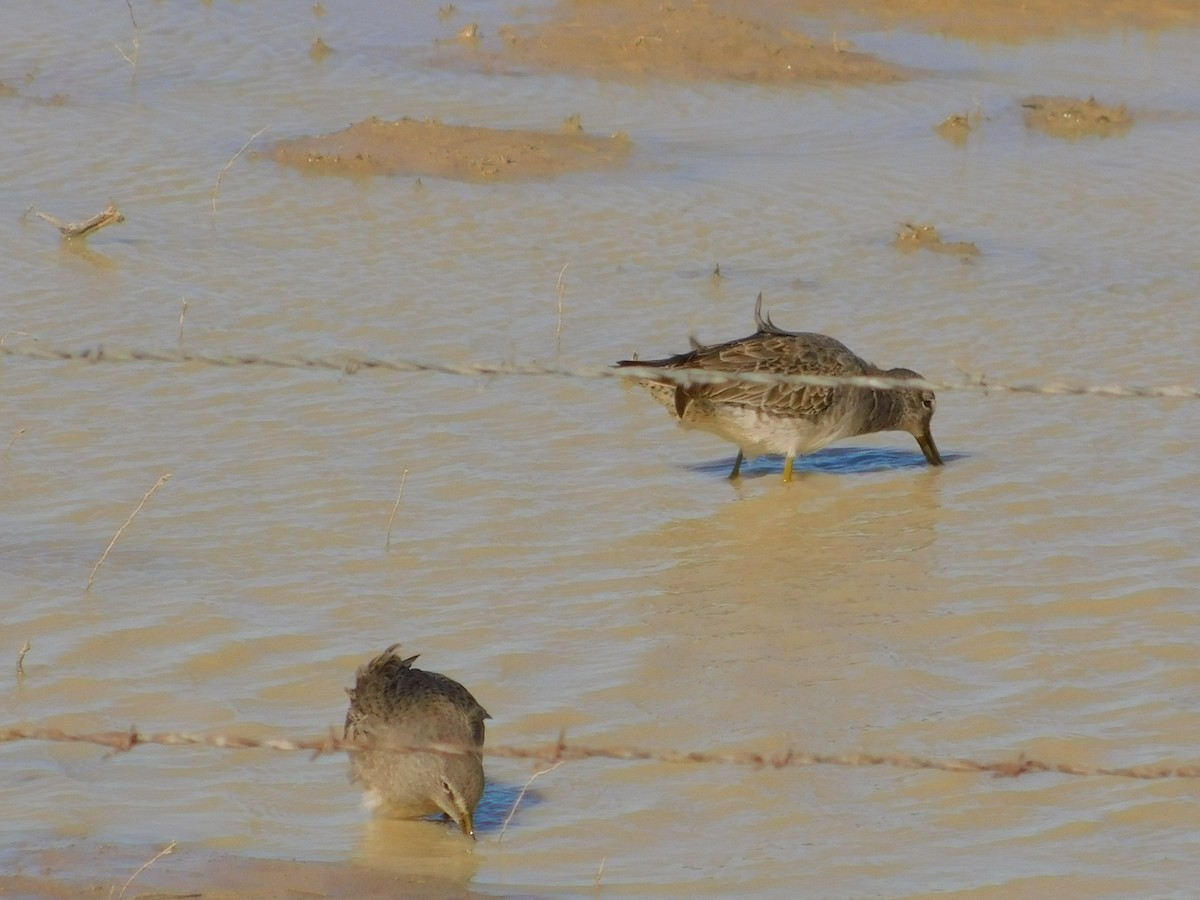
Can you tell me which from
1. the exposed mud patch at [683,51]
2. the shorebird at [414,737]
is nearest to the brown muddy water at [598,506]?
the shorebird at [414,737]

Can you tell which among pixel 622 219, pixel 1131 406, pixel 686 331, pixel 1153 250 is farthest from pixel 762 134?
pixel 1131 406

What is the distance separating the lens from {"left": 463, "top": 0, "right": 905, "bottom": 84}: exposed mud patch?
18.7 meters

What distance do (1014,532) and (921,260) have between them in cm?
462

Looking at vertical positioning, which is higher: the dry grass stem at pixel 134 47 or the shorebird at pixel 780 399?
the dry grass stem at pixel 134 47

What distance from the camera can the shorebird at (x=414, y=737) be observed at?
591 centimetres

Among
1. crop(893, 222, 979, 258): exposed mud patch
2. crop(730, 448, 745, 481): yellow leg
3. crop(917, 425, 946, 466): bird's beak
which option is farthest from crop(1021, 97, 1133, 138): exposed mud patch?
crop(730, 448, 745, 481): yellow leg

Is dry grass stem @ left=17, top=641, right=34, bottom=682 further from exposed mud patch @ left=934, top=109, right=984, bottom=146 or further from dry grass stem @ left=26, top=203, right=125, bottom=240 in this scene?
exposed mud patch @ left=934, top=109, right=984, bottom=146

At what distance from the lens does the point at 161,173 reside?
14.6m

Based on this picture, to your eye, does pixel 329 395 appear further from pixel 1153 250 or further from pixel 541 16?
pixel 541 16

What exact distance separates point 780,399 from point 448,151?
22.0 feet

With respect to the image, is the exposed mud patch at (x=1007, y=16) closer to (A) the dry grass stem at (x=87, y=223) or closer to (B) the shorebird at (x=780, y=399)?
(A) the dry grass stem at (x=87, y=223)

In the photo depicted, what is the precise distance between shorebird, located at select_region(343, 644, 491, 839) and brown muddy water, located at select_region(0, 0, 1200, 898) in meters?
0.15

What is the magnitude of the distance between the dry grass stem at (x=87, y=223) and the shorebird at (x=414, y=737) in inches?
279

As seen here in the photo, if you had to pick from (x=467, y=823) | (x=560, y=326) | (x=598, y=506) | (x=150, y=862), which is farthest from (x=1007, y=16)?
(x=150, y=862)
